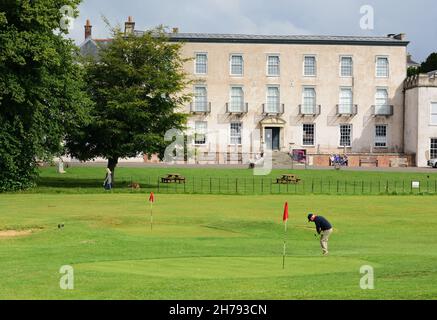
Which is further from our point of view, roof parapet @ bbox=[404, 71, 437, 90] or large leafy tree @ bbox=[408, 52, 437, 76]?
large leafy tree @ bbox=[408, 52, 437, 76]

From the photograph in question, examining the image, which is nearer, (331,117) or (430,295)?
(430,295)

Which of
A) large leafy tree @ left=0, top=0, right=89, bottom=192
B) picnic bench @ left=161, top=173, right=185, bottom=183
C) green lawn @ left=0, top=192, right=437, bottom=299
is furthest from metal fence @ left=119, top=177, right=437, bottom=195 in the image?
large leafy tree @ left=0, top=0, right=89, bottom=192

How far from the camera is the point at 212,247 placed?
29.1 meters

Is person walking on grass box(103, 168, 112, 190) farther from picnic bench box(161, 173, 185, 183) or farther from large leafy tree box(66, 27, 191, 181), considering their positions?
picnic bench box(161, 173, 185, 183)

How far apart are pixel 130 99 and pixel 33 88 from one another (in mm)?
8564

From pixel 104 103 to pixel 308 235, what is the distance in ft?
94.2

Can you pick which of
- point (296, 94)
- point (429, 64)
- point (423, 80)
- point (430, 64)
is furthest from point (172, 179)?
point (429, 64)

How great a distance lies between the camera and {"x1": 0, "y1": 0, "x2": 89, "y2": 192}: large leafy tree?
164 ft

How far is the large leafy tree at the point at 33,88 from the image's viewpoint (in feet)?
164

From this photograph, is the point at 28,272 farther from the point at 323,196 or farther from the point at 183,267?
the point at 323,196

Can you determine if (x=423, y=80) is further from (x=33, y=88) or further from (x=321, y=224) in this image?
(x=321, y=224)
